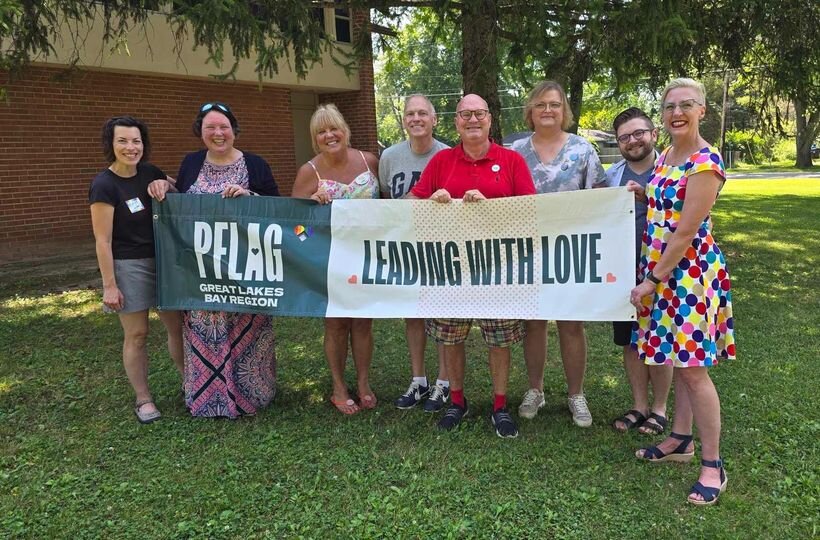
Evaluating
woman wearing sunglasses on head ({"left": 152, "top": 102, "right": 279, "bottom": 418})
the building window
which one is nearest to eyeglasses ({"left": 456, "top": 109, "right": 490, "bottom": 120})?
woman wearing sunglasses on head ({"left": 152, "top": 102, "right": 279, "bottom": 418})

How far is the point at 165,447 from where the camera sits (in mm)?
3619

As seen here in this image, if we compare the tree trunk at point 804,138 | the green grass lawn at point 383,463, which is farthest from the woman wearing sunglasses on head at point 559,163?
the tree trunk at point 804,138

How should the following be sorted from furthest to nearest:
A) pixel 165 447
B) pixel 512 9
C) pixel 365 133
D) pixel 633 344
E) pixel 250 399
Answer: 1. pixel 365 133
2. pixel 512 9
3. pixel 250 399
4. pixel 165 447
5. pixel 633 344

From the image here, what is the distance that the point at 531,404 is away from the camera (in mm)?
3939

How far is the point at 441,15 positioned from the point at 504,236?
336cm

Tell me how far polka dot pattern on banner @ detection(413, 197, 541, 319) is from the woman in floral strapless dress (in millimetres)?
517

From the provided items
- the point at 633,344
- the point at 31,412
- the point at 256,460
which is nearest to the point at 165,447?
the point at 256,460

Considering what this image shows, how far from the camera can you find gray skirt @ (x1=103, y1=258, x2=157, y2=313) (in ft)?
12.5

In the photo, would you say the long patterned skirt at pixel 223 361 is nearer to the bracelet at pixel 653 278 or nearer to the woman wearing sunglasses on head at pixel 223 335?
the woman wearing sunglasses on head at pixel 223 335

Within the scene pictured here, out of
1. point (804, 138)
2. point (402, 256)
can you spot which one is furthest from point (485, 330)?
point (804, 138)

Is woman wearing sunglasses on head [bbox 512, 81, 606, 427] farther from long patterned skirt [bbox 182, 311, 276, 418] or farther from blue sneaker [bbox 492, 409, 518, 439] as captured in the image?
long patterned skirt [bbox 182, 311, 276, 418]

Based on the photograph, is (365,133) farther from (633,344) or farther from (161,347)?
(633,344)

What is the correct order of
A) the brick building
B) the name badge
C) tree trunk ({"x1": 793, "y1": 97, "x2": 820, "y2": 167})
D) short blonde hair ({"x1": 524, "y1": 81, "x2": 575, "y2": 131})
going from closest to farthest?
short blonde hair ({"x1": 524, "y1": 81, "x2": 575, "y2": 131}) < the name badge < the brick building < tree trunk ({"x1": 793, "y1": 97, "x2": 820, "y2": 167})

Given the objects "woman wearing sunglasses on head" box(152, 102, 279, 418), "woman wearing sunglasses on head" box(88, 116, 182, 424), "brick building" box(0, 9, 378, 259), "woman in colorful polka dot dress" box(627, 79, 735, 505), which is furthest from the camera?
"brick building" box(0, 9, 378, 259)
